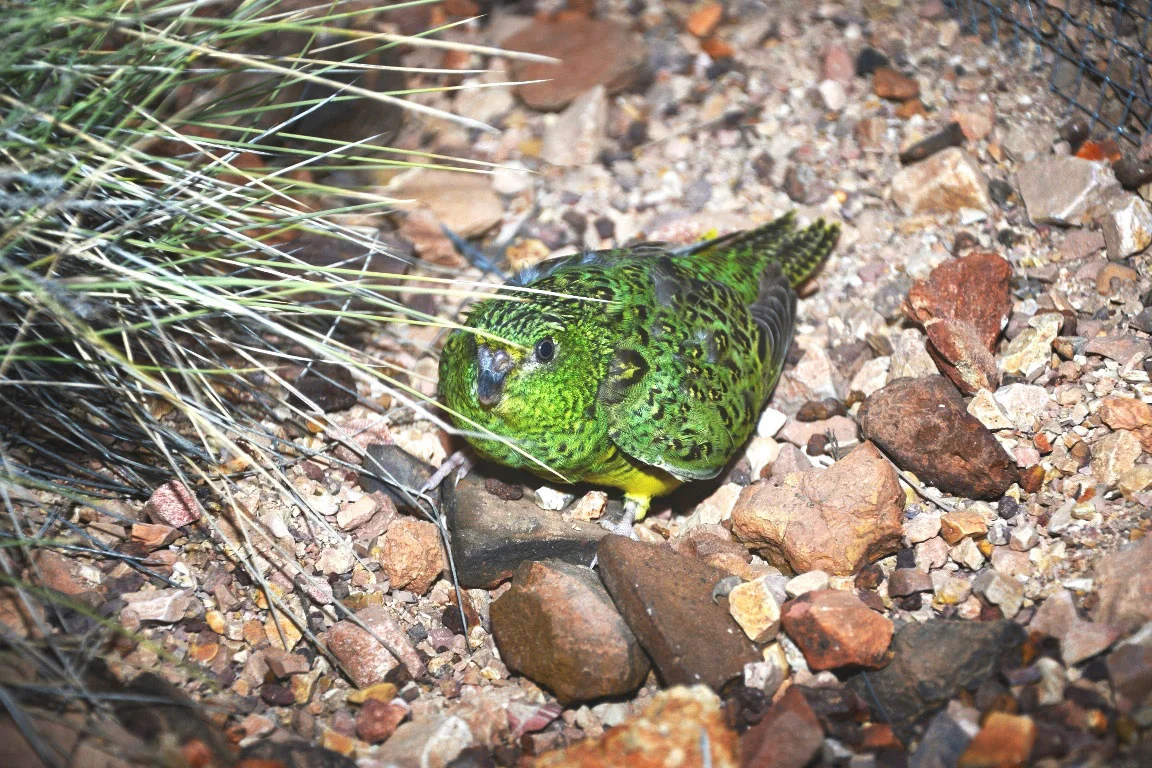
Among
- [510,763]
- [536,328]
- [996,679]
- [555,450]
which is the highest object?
[536,328]

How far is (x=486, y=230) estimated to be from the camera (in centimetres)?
504

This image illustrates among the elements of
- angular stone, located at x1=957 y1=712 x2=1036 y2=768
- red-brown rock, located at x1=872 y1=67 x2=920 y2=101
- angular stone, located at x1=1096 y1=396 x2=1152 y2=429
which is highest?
red-brown rock, located at x1=872 y1=67 x2=920 y2=101

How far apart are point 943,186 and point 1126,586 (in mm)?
2371

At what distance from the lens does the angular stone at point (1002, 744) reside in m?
2.63

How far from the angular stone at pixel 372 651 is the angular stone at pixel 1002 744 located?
5.95 ft

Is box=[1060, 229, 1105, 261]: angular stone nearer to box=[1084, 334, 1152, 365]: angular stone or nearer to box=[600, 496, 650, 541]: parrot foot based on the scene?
box=[1084, 334, 1152, 365]: angular stone

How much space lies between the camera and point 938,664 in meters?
3.01

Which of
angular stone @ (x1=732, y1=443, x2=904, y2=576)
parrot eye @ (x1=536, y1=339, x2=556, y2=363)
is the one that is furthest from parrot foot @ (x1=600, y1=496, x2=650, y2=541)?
parrot eye @ (x1=536, y1=339, x2=556, y2=363)

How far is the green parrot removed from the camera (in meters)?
3.54

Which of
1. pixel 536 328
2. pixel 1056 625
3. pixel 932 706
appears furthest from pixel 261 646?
pixel 1056 625

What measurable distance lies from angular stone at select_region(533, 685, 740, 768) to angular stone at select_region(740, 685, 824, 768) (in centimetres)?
6

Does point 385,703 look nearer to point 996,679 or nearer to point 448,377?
point 448,377

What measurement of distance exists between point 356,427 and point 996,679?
2.69m

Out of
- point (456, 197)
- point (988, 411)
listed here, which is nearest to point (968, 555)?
point (988, 411)
